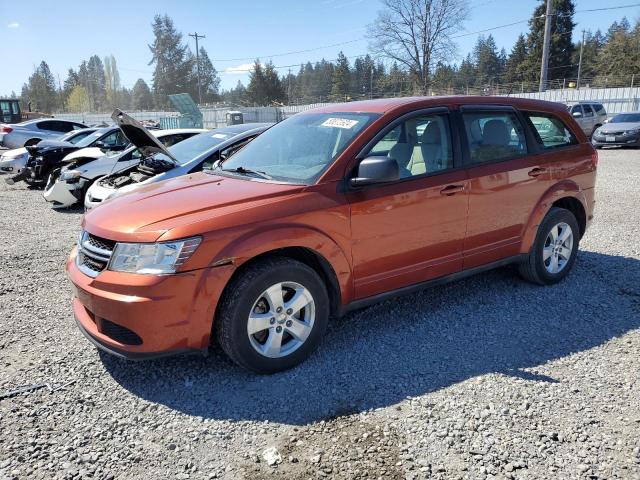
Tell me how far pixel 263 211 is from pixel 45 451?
1.77 meters

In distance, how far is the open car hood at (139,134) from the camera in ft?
Result: 19.3

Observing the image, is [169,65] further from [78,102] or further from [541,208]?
[541,208]

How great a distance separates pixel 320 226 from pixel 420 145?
1.21 meters

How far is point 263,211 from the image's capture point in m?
3.11

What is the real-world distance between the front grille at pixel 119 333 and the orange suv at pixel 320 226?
10mm

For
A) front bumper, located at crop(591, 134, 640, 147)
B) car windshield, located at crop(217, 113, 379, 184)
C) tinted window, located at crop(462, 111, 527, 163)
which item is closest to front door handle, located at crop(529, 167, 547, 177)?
tinted window, located at crop(462, 111, 527, 163)

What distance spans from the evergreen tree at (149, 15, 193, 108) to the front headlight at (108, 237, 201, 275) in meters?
92.9

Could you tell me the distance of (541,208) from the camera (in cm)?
454

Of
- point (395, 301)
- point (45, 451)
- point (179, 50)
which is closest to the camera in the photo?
point (45, 451)

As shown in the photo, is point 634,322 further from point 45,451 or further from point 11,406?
point 11,406

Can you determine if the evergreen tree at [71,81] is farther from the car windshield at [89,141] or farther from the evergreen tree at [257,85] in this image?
the car windshield at [89,141]

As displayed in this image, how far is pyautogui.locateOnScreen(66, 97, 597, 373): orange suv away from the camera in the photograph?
2926 mm

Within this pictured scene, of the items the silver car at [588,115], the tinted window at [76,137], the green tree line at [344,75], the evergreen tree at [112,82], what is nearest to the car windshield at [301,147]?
the tinted window at [76,137]

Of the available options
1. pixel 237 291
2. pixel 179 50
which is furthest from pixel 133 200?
pixel 179 50
